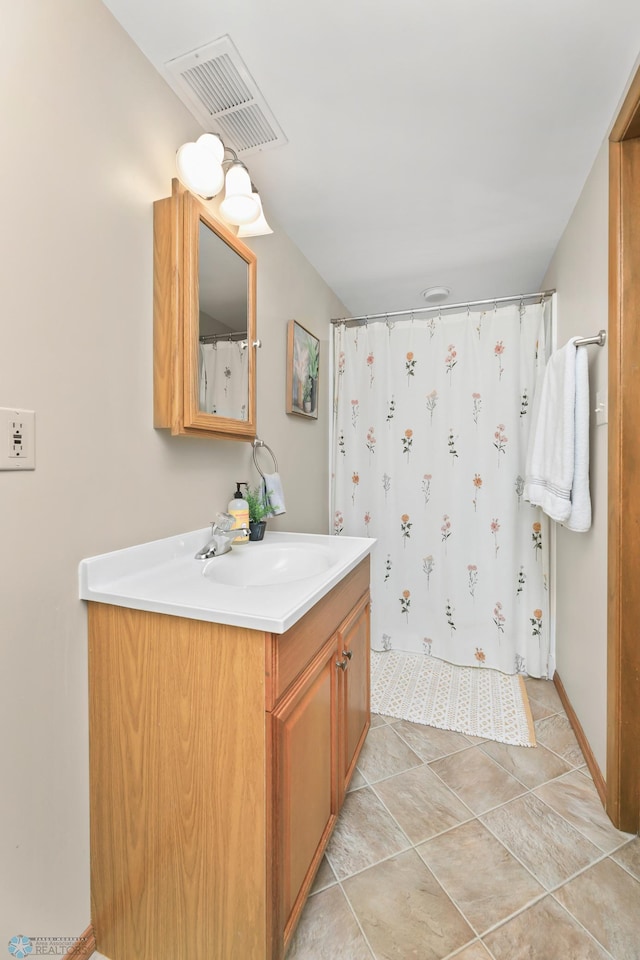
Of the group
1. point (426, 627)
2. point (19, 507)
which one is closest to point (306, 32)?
point (19, 507)

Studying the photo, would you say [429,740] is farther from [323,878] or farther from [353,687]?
[323,878]

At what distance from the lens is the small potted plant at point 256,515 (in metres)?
1.58

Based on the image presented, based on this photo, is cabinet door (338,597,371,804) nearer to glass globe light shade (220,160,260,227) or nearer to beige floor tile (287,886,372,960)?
beige floor tile (287,886,372,960)

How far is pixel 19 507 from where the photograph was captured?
819 millimetres

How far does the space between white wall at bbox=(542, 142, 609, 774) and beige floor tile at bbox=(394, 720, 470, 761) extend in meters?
0.49

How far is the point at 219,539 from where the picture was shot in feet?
4.26

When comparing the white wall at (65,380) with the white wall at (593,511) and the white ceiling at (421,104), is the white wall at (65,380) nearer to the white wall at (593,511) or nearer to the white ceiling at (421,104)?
the white ceiling at (421,104)

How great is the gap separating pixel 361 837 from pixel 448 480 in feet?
5.38

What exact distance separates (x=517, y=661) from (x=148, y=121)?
271cm

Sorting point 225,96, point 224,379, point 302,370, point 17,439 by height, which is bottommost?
point 17,439

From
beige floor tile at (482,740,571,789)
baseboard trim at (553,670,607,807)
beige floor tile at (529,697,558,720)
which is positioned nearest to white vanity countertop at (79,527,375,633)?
beige floor tile at (482,740,571,789)

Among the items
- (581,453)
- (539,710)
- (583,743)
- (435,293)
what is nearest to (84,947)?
(583,743)

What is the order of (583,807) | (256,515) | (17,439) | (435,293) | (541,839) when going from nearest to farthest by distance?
1. (17,439)
2. (541,839)
3. (583,807)
4. (256,515)
5. (435,293)

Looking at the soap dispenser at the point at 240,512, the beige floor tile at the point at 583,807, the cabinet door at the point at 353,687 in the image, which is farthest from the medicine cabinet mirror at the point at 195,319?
the beige floor tile at the point at 583,807
